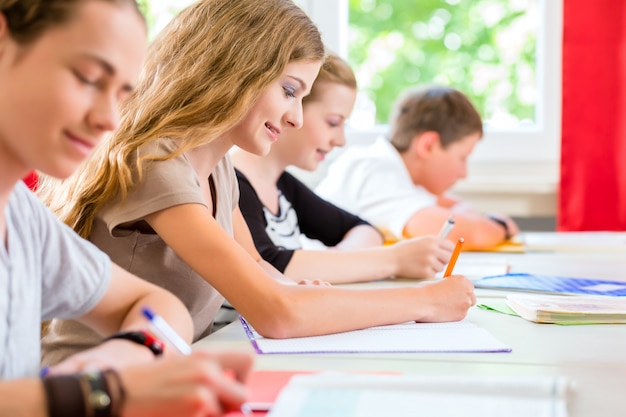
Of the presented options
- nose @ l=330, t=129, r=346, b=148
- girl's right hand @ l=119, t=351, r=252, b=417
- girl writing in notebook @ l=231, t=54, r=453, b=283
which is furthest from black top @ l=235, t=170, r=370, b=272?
girl's right hand @ l=119, t=351, r=252, b=417

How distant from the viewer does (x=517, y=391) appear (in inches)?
31.4

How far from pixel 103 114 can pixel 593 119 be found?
8.81 feet

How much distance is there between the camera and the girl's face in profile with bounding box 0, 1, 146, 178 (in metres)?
0.74

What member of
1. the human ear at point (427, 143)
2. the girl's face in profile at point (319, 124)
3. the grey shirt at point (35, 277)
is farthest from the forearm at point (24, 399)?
the human ear at point (427, 143)

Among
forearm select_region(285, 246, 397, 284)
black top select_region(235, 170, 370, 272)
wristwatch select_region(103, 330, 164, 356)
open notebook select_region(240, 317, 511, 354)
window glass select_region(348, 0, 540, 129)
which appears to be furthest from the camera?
window glass select_region(348, 0, 540, 129)

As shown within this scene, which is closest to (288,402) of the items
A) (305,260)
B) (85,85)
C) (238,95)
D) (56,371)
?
(56,371)

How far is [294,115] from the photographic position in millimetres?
1484

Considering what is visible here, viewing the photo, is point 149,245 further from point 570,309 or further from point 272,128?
point 570,309

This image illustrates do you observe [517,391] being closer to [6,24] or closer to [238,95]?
[6,24]

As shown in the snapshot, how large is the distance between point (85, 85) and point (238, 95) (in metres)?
0.58

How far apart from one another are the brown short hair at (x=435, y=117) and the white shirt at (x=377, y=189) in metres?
0.15

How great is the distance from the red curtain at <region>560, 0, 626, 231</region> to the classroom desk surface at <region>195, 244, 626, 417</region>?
1967mm

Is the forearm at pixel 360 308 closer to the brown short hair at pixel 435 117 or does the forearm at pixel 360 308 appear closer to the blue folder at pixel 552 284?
the blue folder at pixel 552 284

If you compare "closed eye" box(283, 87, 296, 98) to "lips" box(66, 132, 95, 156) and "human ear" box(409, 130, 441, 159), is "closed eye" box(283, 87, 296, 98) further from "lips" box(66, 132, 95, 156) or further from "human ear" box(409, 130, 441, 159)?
"human ear" box(409, 130, 441, 159)
